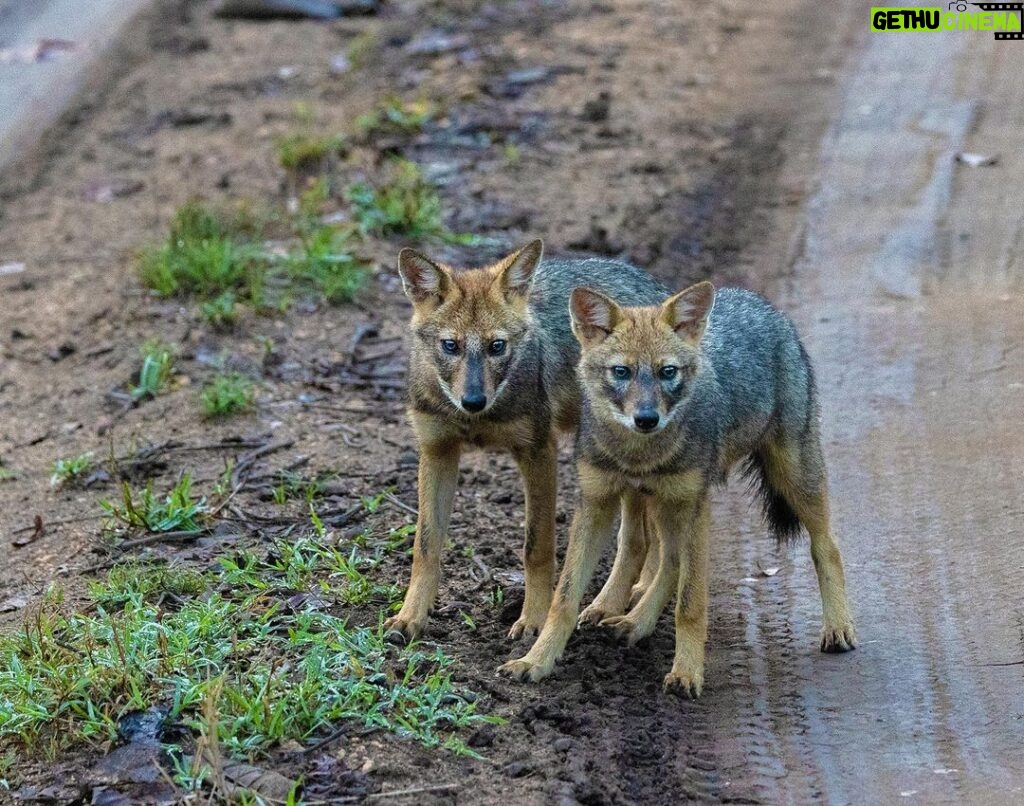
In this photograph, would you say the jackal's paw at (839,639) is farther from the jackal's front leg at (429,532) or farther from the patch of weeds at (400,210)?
the patch of weeds at (400,210)

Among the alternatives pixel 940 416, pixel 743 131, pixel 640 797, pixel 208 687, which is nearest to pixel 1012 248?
pixel 940 416

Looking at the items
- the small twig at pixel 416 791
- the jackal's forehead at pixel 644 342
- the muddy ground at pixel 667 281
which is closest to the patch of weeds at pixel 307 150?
the muddy ground at pixel 667 281

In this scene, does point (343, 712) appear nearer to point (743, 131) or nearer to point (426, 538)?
point (426, 538)

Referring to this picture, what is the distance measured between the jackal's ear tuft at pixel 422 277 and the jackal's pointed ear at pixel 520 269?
258 millimetres

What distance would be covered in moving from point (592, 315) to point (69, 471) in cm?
321

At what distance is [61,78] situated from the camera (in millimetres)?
14641

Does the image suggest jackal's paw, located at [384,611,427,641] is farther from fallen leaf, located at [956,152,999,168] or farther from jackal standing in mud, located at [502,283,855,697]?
fallen leaf, located at [956,152,999,168]

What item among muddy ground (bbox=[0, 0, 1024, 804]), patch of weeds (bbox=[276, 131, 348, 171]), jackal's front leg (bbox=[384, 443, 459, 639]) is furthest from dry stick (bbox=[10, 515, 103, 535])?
patch of weeds (bbox=[276, 131, 348, 171])

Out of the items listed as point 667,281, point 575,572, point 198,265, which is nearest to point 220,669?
point 575,572

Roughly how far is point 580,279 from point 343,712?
8.69ft

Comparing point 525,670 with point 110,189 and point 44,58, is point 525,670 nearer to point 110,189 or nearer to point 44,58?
point 110,189

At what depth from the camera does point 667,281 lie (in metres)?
10.3

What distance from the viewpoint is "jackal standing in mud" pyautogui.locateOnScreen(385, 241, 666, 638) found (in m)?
6.66

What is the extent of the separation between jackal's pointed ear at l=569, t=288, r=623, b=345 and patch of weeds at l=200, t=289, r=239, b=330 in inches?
148
